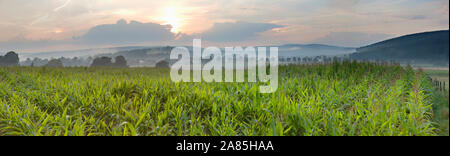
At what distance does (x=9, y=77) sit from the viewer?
7676 millimetres

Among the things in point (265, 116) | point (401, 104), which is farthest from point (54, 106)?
point (401, 104)

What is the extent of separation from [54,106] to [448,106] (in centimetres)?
615

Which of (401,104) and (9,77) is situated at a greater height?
(9,77)

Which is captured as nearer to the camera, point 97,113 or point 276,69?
point 97,113
